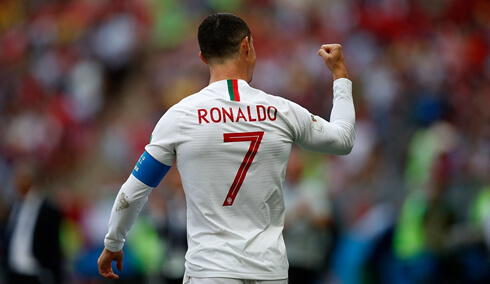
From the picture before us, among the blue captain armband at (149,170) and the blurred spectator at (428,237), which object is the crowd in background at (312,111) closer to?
the blurred spectator at (428,237)

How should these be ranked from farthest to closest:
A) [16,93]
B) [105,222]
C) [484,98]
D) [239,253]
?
[16,93]
[484,98]
[105,222]
[239,253]

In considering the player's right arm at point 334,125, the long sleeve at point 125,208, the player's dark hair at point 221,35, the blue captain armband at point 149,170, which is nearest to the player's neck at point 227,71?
the player's dark hair at point 221,35

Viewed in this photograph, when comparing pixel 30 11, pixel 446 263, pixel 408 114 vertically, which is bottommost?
pixel 446 263

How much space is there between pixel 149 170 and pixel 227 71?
605 millimetres

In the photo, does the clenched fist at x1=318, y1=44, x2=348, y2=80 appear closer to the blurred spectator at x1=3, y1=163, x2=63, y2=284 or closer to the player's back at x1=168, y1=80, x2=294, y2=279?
the player's back at x1=168, y1=80, x2=294, y2=279

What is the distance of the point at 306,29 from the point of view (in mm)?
14836

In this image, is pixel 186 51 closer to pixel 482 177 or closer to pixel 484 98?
pixel 484 98

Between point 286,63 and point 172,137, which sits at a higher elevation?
point 286,63

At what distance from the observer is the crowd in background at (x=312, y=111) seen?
9.14 meters

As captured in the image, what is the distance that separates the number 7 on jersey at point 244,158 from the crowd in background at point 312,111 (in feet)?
15.3

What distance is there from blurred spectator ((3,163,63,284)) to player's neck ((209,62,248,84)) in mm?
5483

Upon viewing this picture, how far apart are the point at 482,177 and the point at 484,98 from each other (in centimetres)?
261

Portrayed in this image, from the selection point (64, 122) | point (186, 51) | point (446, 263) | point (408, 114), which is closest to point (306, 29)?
point (186, 51)

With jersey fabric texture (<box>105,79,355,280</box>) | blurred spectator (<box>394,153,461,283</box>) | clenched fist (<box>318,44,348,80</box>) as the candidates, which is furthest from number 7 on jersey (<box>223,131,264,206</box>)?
blurred spectator (<box>394,153,461,283</box>)
